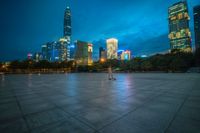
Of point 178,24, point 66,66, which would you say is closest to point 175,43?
point 178,24

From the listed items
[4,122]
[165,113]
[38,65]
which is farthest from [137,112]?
[38,65]

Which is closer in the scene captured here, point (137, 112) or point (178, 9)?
point (137, 112)

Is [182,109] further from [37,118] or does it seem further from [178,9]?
[178,9]

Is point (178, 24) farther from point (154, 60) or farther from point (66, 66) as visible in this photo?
point (66, 66)

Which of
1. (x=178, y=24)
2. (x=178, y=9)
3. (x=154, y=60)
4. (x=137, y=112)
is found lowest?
(x=137, y=112)

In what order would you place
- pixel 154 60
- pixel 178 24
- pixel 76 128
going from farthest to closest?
pixel 178 24
pixel 154 60
pixel 76 128

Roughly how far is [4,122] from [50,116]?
1226mm

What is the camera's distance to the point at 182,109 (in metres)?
4.75

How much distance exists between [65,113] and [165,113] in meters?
3.33

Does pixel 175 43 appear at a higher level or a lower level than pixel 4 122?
higher

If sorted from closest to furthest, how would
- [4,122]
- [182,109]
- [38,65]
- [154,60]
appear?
[4,122] → [182,109] → [154,60] → [38,65]

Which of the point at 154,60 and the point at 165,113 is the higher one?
the point at 154,60

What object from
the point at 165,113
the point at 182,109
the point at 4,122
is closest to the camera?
the point at 4,122

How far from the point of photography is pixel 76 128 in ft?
11.1
